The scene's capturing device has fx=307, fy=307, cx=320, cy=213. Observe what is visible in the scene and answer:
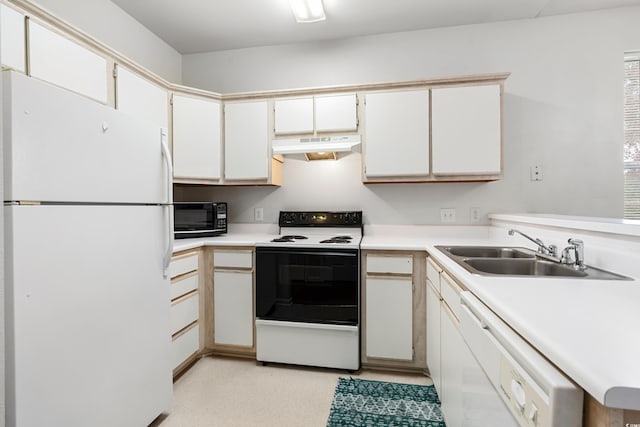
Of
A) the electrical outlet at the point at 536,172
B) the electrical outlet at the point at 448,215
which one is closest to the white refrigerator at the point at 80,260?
the electrical outlet at the point at 448,215

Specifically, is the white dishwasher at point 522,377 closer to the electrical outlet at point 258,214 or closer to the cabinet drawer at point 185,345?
the cabinet drawer at point 185,345

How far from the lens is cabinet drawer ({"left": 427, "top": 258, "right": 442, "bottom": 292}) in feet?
5.67

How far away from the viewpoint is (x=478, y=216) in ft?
8.42

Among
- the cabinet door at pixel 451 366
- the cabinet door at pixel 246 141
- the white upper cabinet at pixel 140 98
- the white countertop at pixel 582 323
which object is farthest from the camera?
the cabinet door at pixel 246 141

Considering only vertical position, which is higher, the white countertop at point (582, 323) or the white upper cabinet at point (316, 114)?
the white upper cabinet at point (316, 114)

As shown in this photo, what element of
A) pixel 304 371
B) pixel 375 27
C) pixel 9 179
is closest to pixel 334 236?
pixel 304 371

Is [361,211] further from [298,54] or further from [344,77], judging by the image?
[298,54]

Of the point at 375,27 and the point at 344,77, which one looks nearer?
the point at 375,27

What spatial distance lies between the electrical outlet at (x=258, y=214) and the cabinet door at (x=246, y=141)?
0.41 m

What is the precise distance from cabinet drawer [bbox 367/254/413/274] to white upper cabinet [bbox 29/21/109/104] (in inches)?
78.6

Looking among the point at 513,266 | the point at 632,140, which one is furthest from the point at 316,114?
the point at 632,140

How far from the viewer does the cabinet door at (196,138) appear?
8.11 feet

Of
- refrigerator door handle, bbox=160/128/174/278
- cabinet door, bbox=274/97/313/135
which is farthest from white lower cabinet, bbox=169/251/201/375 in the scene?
cabinet door, bbox=274/97/313/135

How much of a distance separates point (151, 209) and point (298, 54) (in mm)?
2049
